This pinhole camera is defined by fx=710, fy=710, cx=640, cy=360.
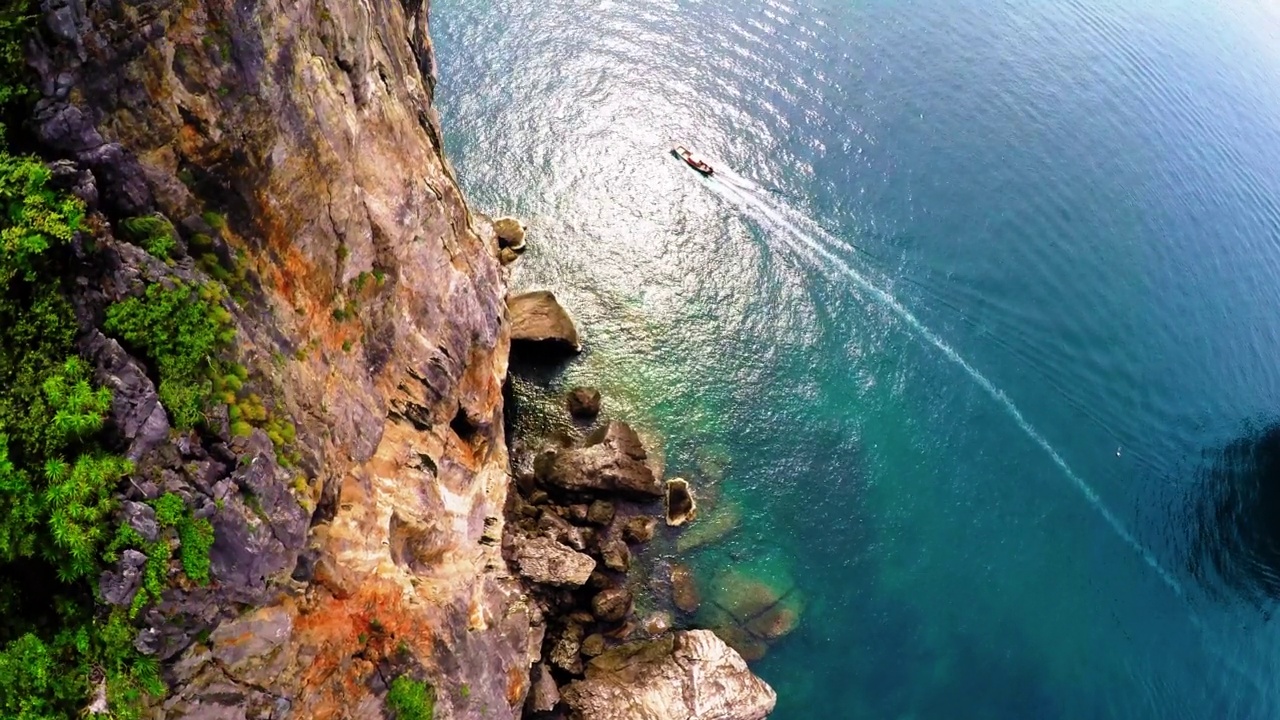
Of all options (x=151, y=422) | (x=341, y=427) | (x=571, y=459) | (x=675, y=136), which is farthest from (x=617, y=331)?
(x=151, y=422)

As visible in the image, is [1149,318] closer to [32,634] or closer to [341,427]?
[341,427]

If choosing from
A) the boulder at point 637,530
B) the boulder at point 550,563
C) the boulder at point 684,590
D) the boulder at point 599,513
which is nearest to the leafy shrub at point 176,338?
the boulder at point 550,563

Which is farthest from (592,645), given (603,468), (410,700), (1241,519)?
(1241,519)

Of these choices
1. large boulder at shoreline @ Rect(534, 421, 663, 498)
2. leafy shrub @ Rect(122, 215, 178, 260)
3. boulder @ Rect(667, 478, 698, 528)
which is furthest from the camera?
boulder @ Rect(667, 478, 698, 528)

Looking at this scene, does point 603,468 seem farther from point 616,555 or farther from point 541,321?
point 541,321

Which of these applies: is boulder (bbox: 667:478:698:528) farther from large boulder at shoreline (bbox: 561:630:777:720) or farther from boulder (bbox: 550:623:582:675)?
boulder (bbox: 550:623:582:675)

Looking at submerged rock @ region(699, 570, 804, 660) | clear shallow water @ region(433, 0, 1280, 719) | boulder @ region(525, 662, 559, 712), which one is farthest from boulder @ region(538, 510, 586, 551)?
submerged rock @ region(699, 570, 804, 660)
